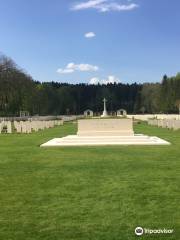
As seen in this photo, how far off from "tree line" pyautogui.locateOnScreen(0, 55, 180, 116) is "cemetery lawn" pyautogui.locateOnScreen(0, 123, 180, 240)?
192 feet

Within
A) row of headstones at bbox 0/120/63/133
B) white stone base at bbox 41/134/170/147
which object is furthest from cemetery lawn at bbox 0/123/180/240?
row of headstones at bbox 0/120/63/133

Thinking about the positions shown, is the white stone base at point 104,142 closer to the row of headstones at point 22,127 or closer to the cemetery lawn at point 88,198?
the cemetery lawn at point 88,198

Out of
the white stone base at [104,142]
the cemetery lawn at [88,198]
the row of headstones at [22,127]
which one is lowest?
the cemetery lawn at [88,198]

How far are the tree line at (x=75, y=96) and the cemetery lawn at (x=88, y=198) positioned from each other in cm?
5841

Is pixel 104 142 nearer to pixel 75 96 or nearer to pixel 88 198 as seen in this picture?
pixel 88 198

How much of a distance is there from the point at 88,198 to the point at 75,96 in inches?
5144

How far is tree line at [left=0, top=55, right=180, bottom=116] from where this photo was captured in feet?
231

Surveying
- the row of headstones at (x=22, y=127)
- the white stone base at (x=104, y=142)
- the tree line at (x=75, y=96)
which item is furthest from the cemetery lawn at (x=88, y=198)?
the tree line at (x=75, y=96)

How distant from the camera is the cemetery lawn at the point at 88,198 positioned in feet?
19.1

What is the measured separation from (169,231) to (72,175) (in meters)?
4.34

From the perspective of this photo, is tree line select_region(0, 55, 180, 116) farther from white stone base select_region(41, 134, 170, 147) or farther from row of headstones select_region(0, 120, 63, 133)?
white stone base select_region(41, 134, 170, 147)

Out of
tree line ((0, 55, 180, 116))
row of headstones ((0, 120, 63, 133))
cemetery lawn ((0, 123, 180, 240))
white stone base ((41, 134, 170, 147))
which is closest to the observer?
cemetery lawn ((0, 123, 180, 240))

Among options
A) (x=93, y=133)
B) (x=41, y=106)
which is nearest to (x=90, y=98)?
(x=41, y=106)

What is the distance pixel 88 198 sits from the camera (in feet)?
24.4
